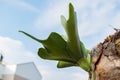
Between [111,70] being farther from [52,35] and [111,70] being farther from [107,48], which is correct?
[52,35]

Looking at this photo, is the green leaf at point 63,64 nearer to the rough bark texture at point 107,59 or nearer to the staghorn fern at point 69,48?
the staghorn fern at point 69,48

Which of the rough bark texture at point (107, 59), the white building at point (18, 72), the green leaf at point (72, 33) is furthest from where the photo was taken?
the white building at point (18, 72)

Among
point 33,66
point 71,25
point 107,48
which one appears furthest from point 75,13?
point 33,66

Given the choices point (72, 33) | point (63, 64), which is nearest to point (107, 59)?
point (72, 33)

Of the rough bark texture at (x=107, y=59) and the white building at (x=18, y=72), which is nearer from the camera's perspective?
the rough bark texture at (x=107, y=59)

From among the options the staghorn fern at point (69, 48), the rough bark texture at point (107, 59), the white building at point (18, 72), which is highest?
the white building at point (18, 72)

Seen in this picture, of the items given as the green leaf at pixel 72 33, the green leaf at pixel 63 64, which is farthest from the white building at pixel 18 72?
the green leaf at pixel 72 33

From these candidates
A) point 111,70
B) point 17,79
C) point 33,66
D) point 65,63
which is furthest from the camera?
point 33,66
